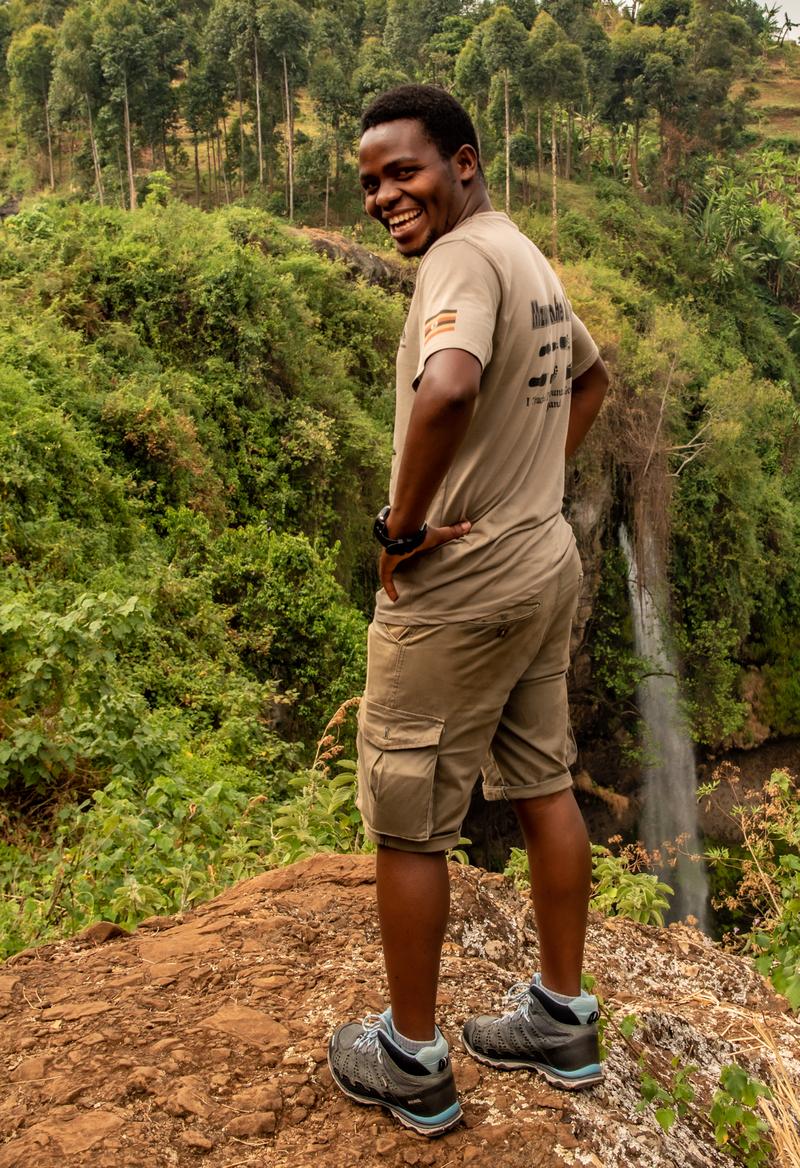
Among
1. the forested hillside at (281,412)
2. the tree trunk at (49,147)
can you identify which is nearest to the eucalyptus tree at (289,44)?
the forested hillside at (281,412)

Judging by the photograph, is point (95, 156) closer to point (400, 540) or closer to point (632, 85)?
point (632, 85)

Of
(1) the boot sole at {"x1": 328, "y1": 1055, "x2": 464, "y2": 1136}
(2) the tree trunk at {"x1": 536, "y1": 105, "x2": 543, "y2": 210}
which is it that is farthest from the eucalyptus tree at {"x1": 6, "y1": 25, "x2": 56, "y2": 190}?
(1) the boot sole at {"x1": 328, "y1": 1055, "x2": 464, "y2": 1136}

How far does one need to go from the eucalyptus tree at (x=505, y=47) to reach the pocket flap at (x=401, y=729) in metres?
29.2

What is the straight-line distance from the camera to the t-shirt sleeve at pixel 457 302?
1.75 m

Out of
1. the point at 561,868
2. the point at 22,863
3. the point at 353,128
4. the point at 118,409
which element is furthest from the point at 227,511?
the point at 353,128

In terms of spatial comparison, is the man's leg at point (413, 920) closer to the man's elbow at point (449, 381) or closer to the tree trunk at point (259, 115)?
the man's elbow at point (449, 381)

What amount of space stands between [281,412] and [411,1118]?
9.59 m

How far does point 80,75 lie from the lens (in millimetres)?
27844

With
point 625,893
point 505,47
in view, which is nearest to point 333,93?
point 505,47

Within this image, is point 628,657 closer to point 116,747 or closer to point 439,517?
point 116,747

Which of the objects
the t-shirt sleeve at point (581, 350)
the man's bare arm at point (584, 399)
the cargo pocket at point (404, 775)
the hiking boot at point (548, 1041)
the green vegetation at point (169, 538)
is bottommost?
the green vegetation at point (169, 538)

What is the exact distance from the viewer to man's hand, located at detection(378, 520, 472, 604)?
186 centimetres

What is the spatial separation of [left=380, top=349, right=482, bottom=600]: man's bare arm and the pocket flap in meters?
0.26

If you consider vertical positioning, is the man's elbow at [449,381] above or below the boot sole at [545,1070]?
above
